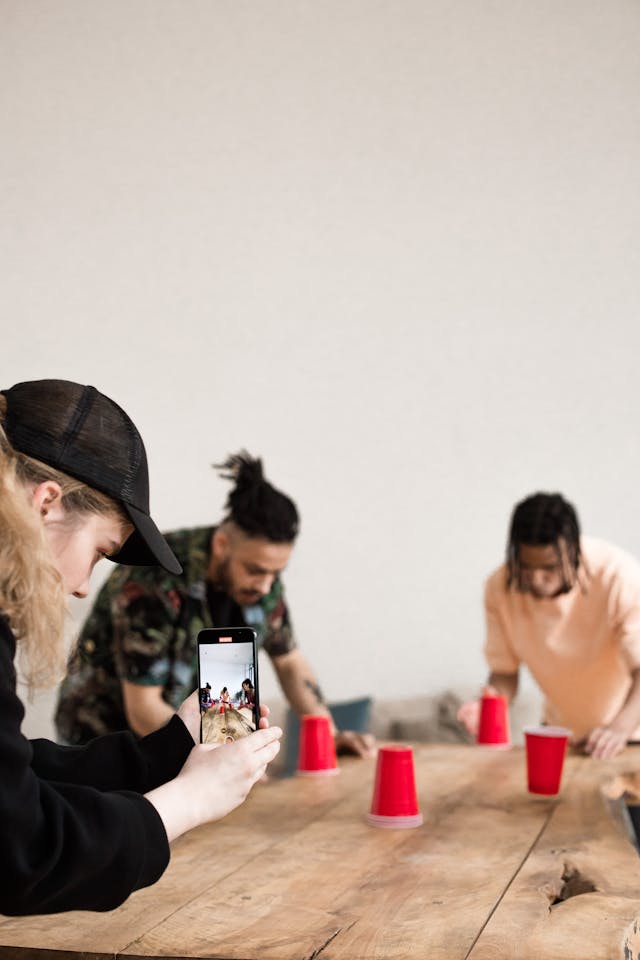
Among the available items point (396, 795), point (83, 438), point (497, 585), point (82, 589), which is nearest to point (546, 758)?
point (396, 795)

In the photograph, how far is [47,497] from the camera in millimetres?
997

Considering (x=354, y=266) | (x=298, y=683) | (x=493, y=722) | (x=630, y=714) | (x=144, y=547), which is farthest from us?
(x=354, y=266)

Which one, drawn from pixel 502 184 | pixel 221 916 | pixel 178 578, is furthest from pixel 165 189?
pixel 221 916

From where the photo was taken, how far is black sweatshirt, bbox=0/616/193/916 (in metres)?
0.87

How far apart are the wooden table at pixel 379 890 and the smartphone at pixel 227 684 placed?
0.22 m

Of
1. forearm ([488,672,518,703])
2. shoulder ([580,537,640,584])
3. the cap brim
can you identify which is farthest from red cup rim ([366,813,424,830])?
forearm ([488,672,518,703])

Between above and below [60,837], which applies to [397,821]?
below

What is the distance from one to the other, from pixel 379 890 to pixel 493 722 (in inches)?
51.1

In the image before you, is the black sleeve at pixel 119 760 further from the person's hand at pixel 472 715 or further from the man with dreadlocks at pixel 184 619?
the person's hand at pixel 472 715

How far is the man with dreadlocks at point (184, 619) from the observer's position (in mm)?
2234

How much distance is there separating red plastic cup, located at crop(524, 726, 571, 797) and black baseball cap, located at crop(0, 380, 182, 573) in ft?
3.53

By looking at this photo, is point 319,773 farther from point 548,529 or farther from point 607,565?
point 607,565

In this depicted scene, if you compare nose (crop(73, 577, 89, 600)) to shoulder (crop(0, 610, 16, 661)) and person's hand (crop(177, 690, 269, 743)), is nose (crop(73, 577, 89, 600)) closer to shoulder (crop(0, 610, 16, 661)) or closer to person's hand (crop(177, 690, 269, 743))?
shoulder (crop(0, 610, 16, 661))

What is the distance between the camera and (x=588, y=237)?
367 cm
